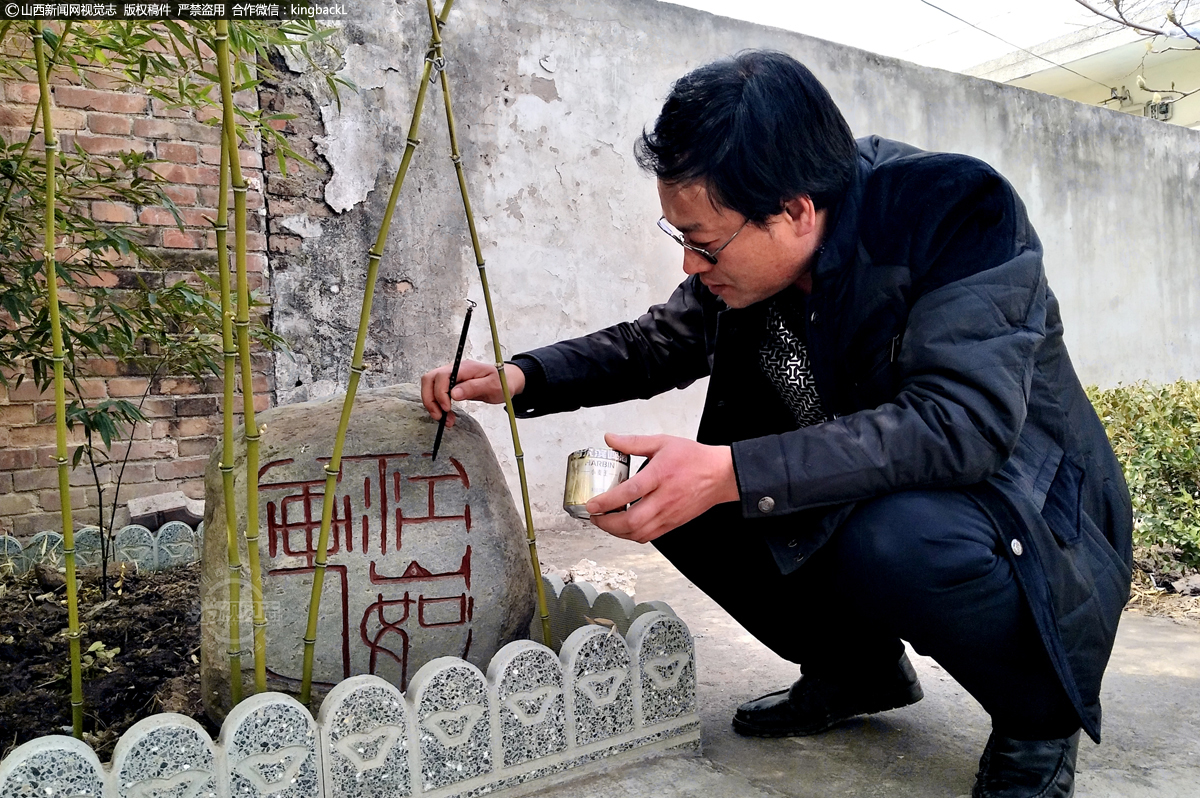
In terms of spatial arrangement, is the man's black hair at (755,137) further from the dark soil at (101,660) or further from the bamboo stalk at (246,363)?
the dark soil at (101,660)

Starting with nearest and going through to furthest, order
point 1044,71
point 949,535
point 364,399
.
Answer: point 949,535, point 364,399, point 1044,71

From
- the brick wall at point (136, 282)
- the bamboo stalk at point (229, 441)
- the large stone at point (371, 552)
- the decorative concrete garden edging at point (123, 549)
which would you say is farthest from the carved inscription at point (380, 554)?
the brick wall at point (136, 282)

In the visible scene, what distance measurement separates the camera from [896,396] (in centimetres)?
159

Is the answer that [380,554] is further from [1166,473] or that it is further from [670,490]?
[1166,473]

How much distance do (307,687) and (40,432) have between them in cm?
225

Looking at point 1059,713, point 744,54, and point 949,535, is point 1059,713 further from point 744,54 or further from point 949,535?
point 744,54

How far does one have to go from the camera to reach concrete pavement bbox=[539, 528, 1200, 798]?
1.72 m

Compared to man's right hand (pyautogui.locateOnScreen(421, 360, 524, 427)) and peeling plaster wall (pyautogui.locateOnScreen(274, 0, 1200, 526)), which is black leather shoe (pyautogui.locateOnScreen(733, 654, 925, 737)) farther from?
peeling plaster wall (pyautogui.locateOnScreen(274, 0, 1200, 526))

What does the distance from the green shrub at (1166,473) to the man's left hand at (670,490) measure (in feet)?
7.56

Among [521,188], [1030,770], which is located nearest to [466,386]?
[1030,770]

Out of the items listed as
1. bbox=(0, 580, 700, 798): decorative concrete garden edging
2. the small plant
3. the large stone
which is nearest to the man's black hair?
the large stone

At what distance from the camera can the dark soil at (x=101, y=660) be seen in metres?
1.84

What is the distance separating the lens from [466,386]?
1947 millimetres

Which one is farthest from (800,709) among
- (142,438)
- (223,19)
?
(142,438)
